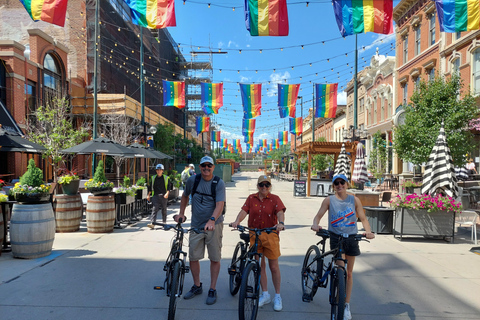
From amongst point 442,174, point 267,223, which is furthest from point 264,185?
point 442,174

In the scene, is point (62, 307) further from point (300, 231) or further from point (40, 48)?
point (40, 48)

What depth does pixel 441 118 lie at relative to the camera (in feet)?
48.1

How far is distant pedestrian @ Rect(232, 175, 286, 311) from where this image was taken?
408cm

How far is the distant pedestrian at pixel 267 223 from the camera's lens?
4078 millimetres

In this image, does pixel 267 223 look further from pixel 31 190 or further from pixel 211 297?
pixel 31 190

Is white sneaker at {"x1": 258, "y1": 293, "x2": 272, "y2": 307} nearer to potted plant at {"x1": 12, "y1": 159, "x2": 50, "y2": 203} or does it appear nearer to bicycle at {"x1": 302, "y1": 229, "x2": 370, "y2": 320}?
bicycle at {"x1": 302, "y1": 229, "x2": 370, "y2": 320}

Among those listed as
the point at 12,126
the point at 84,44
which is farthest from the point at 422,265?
the point at 84,44

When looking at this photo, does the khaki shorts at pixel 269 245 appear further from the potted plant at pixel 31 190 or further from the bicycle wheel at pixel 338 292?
the potted plant at pixel 31 190

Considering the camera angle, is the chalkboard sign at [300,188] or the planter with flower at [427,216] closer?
the planter with flower at [427,216]

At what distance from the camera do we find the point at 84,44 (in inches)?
1051

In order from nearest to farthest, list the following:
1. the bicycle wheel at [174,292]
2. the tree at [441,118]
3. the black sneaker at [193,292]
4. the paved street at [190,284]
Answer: the bicycle wheel at [174,292] < the paved street at [190,284] < the black sneaker at [193,292] < the tree at [441,118]

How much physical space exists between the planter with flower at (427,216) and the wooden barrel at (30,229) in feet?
24.4

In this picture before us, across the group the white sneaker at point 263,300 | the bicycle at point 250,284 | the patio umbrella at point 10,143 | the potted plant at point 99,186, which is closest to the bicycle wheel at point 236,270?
the bicycle at point 250,284

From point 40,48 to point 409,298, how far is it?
24096 mm
